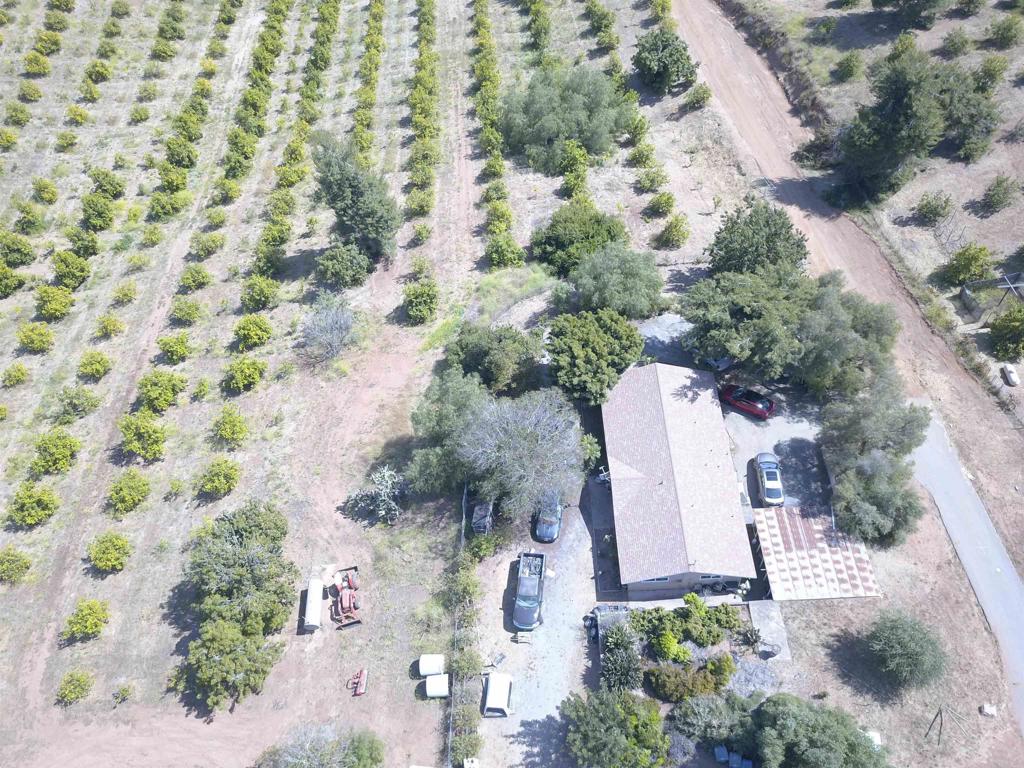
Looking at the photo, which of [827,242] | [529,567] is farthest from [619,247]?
[529,567]

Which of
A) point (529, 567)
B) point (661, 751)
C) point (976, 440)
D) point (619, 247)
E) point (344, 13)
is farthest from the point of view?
point (344, 13)

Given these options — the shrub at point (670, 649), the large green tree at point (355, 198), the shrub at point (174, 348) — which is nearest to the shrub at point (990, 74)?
the large green tree at point (355, 198)

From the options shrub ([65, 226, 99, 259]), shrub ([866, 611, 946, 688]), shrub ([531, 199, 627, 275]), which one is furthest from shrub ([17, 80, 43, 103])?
shrub ([866, 611, 946, 688])

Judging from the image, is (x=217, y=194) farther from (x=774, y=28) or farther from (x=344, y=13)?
(x=774, y=28)

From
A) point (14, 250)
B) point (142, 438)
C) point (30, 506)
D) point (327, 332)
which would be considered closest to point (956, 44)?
point (327, 332)

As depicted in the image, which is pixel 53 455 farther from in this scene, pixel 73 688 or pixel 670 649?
pixel 670 649
